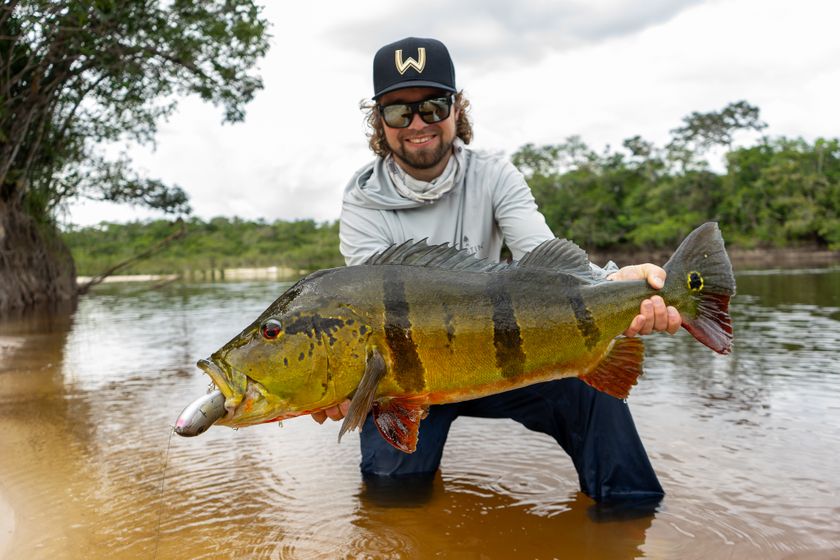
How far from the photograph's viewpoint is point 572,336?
2.78m

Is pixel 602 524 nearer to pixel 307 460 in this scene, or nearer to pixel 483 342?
pixel 483 342

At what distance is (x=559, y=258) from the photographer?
2.92 m

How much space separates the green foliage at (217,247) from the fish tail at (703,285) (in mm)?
48078

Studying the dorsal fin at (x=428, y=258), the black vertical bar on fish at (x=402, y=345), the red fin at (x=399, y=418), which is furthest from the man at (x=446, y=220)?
the black vertical bar on fish at (x=402, y=345)

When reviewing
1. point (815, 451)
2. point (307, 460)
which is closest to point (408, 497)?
point (307, 460)

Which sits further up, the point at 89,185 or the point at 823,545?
the point at 89,185

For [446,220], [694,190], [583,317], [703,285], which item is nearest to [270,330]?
[583,317]

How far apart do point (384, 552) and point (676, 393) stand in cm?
395

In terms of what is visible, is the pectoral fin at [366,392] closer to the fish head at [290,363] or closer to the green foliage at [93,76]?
the fish head at [290,363]

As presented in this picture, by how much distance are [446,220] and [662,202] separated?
175 ft

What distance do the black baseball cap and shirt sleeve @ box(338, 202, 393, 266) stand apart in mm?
728

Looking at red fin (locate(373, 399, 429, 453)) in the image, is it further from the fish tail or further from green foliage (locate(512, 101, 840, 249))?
green foliage (locate(512, 101, 840, 249))

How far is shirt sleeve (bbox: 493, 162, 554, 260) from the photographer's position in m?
3.95

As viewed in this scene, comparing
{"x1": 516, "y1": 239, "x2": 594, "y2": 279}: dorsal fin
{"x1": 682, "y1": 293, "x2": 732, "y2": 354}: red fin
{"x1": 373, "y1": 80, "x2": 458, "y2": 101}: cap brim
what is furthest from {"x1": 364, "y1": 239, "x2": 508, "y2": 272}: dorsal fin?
{"x1": 373, "y1": 80, "x2": 458, "y2": 101}: cap brim
